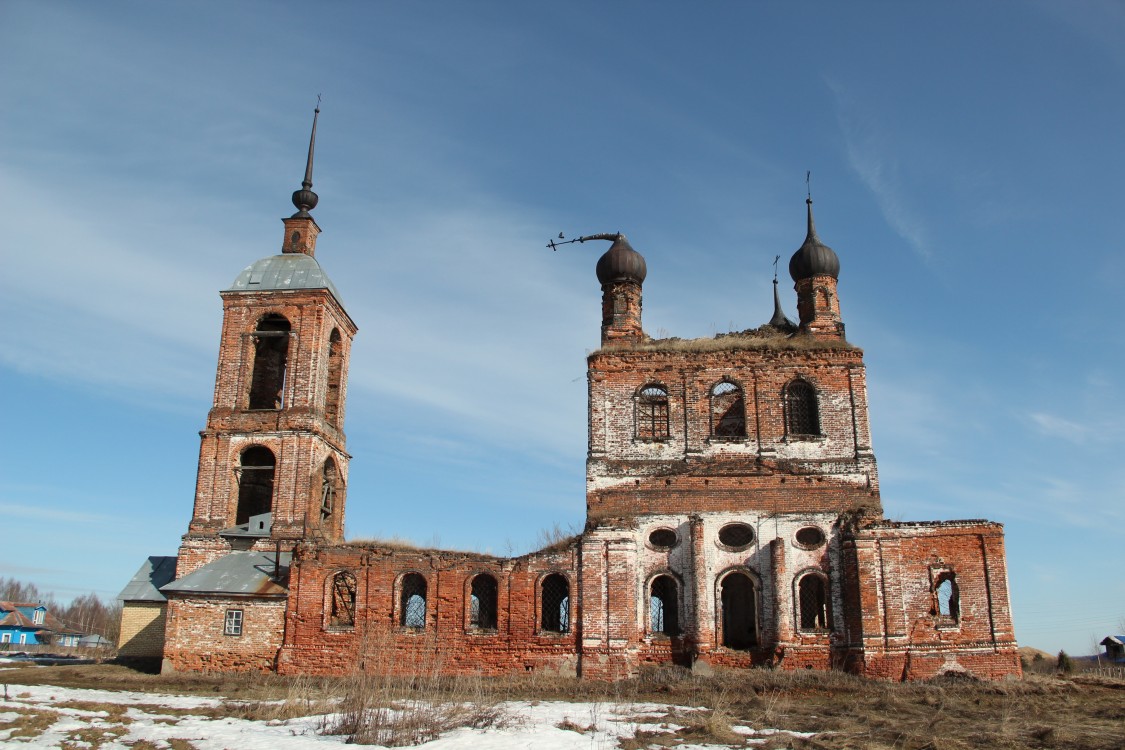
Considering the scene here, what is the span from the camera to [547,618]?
20359 millimetres

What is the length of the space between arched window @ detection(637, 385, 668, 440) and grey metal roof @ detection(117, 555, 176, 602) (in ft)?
41.9

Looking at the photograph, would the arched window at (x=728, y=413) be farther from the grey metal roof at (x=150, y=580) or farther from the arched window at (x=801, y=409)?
the grey metal roof at (x=150, y=580)

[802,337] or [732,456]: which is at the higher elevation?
[802,337]

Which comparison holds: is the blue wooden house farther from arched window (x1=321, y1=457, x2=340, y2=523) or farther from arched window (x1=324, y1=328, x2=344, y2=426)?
arched window (x1=324, y1=328, x2=344, y2=426)

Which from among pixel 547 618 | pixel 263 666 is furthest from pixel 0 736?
pixel 547 618

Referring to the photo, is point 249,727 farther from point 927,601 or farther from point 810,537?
point 927,601

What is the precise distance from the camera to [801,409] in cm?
2111

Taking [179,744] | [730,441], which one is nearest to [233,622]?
[179,744]

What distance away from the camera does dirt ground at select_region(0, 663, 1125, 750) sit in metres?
11.8

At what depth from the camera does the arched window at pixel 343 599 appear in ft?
67.2

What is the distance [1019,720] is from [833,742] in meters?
4.06

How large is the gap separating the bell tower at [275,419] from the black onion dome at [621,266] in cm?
760

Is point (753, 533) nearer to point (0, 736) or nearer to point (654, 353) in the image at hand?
point (654, 353)

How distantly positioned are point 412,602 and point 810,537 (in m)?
8.93
